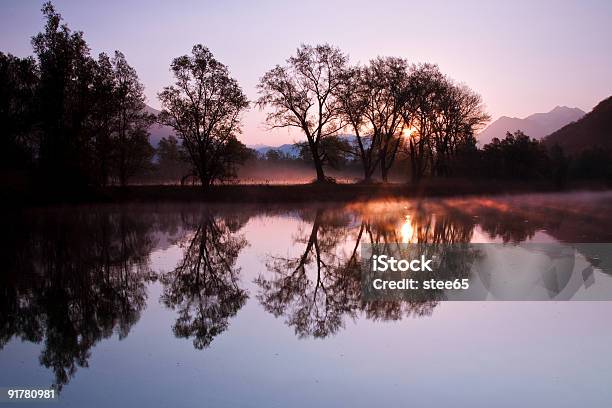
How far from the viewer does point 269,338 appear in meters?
8.52

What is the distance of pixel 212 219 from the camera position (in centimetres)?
2836

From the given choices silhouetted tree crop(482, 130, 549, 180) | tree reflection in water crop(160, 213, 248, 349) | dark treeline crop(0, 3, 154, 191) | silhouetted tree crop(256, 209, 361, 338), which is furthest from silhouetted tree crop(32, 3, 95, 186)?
silhouetted tree crop(482, 130, 549, 180)

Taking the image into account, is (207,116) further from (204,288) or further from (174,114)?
(204,288)

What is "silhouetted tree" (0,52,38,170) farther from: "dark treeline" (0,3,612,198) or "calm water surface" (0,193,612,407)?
"calm water surface" (0,193,612,407)

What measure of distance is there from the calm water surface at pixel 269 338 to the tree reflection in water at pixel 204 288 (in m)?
0.05

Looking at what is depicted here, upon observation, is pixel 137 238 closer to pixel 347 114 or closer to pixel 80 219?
pixel 80 219

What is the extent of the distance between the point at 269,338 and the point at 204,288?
3.90 metres

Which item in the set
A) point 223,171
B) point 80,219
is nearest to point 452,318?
point 80,219

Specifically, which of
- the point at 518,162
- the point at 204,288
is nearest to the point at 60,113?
the point at 204,288

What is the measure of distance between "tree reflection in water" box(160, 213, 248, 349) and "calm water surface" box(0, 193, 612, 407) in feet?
0.17

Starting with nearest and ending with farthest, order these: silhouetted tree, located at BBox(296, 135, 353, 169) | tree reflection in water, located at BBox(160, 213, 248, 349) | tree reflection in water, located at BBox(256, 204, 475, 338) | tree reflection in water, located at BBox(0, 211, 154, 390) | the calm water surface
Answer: the calm water surface
tree reflection in water, located at BBox(0, 211, 154, 390)
tree reflection in water, located at BBox(160, 213, 248, 349)
tree reflection in water, located at BBox(256, 204, 475, 338)
silhouetted tree, located at BBox(296, 135, 353, 169)

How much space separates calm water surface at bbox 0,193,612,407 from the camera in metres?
6.52

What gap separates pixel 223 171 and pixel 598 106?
17281cm

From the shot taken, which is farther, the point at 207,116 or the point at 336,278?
the point at 207,116
